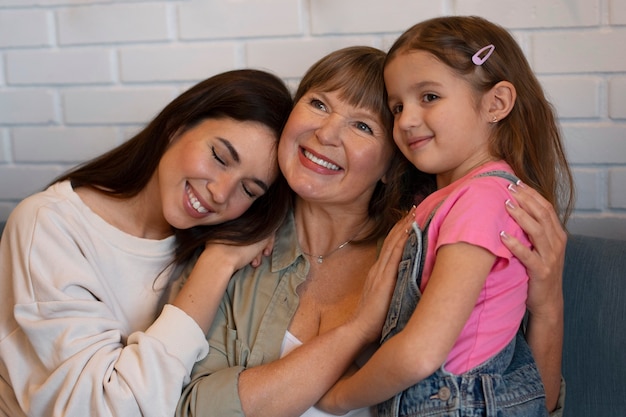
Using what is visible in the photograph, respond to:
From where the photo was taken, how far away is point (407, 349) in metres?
1.33

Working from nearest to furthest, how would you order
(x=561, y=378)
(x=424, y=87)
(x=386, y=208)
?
(x=424, y=87)
(x=561, y=378)
(x=386, y=208)

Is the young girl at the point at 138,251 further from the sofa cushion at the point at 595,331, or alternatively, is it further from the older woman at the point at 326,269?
the sofa cushion at the point at 595,331

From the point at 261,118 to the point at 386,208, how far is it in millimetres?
334

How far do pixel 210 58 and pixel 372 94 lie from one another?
667mm

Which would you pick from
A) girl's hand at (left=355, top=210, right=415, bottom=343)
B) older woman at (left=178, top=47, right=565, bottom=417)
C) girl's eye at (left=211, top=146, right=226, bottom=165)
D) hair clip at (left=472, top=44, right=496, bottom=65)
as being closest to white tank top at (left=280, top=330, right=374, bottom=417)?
older woman at (left=178, top=47, right=565, bottom=417)

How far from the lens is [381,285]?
5.04 ft

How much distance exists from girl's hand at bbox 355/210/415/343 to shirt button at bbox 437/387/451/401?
206 millimetres

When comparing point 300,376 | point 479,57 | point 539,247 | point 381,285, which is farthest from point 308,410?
point 479,57

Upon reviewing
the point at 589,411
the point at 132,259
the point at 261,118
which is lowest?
the point at 589,411

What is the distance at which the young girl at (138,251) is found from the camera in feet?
5.03

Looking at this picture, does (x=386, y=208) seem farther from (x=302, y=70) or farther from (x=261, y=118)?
(x=302, y=70)

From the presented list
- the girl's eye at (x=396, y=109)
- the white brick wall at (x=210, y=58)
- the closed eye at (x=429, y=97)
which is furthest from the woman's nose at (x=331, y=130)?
the white brick wall at (x=210, y=58)

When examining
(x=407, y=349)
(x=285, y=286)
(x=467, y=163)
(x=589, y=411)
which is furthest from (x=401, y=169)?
(x=589, y=411)

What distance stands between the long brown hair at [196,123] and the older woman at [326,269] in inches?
2.2
